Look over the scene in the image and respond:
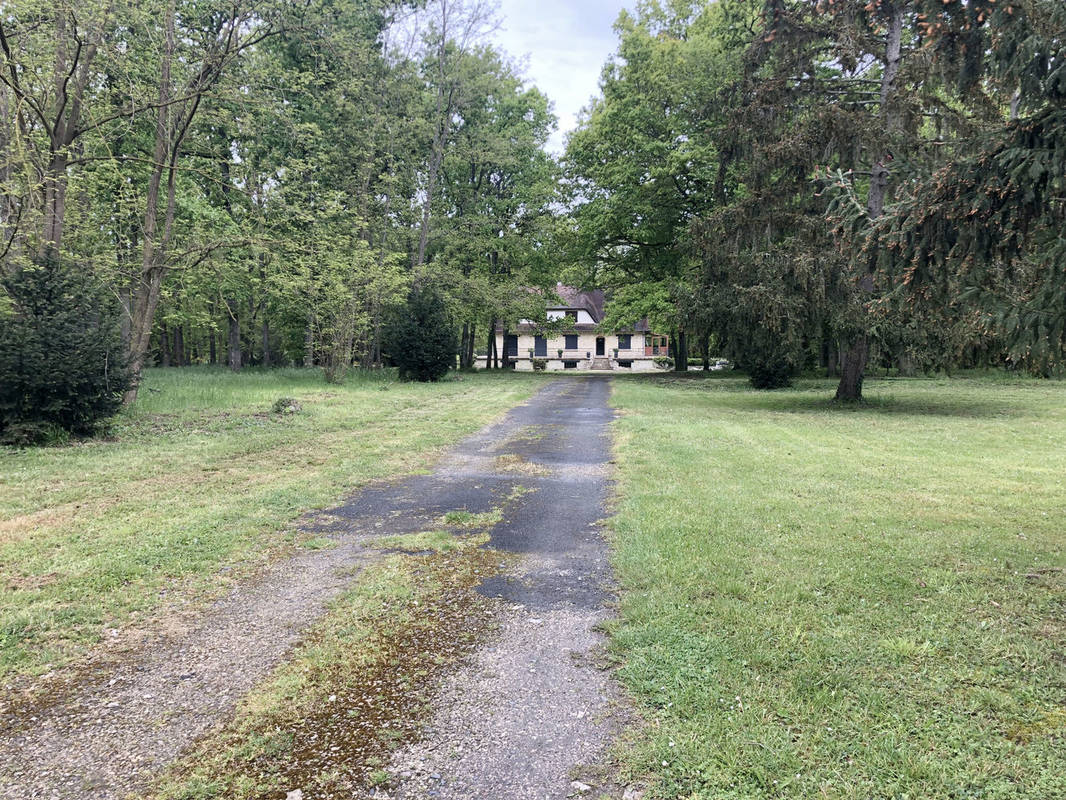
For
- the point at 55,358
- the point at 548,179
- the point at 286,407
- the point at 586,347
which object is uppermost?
the point at 548,179

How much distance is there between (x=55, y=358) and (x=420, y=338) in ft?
47.1

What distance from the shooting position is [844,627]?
329 centimetres

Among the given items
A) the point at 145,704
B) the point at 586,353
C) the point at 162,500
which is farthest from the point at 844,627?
the point at 586,353

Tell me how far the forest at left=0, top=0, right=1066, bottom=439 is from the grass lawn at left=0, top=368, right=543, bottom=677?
1793 mm

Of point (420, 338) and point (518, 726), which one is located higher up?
point (420, 338)

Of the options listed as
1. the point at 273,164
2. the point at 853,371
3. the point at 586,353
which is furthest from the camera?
the point at 586,353

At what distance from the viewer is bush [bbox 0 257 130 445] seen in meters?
8.20

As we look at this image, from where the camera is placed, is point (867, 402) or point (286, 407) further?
point (867, 402)

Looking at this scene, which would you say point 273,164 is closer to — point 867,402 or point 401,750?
point 867,402

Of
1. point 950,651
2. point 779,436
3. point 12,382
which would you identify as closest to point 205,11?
point 12,382

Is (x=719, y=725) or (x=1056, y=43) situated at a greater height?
(x=1056, y=43)

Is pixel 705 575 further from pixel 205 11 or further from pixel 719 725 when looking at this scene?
pixel 205 11

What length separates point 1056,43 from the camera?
12.7 feet

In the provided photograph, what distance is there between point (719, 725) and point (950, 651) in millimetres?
1510
